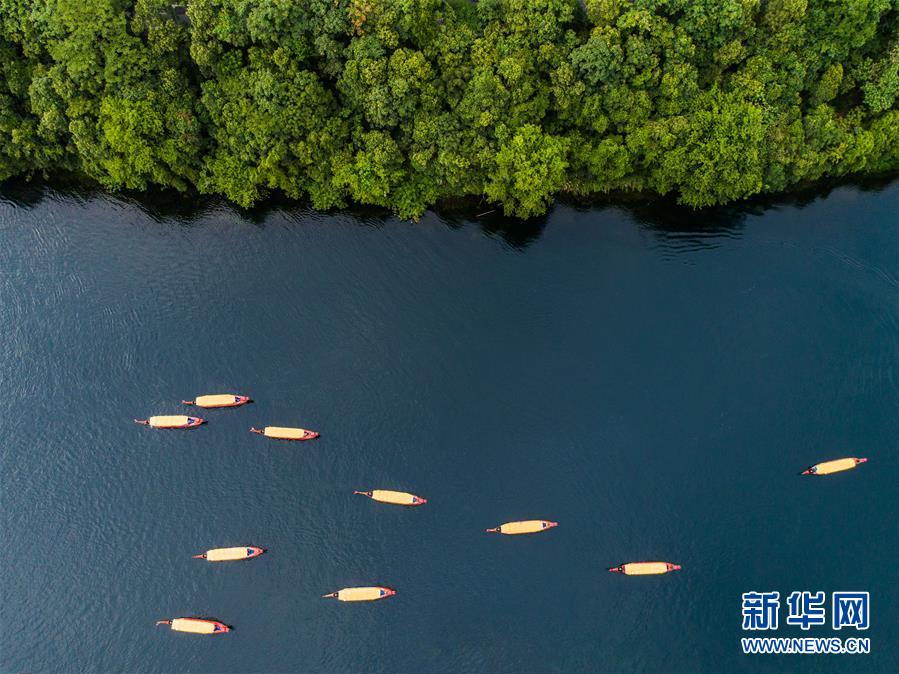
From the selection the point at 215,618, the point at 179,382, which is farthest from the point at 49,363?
the point at 215,618

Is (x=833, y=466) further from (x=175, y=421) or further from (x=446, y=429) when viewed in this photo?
(x=175, y=421)

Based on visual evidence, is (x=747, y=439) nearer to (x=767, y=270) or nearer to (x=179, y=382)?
(x=767, y=270)

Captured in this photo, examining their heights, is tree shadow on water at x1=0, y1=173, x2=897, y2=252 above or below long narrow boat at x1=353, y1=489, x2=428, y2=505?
above

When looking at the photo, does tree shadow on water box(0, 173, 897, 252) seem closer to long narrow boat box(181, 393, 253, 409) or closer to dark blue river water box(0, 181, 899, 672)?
dark blue river water box(0, 181, 899, 672)

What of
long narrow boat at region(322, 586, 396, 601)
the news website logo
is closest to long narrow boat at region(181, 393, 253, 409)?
long narrow boat at region(322, 586, 396, 601)

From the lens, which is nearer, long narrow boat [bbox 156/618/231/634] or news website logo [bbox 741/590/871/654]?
news website logo [bbox 741/590/871/654]

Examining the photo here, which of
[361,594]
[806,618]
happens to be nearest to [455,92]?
[361,594]

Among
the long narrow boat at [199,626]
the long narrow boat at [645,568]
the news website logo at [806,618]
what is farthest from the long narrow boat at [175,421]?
the news website logo at [806,618]

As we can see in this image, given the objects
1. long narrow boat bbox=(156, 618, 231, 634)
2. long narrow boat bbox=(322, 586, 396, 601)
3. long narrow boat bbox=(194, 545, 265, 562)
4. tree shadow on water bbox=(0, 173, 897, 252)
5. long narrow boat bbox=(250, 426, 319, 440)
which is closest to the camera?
long narrow boat bbox=(156, 618, 231, 634)
